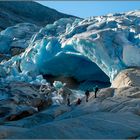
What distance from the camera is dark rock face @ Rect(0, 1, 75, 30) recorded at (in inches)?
2694

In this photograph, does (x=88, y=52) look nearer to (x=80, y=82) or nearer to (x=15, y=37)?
(x=80, y=82)

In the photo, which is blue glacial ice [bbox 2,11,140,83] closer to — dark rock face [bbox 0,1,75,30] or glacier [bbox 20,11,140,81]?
glacier [bbox 20,11,140,81]

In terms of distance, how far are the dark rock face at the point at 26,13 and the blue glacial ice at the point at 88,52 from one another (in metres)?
37.0

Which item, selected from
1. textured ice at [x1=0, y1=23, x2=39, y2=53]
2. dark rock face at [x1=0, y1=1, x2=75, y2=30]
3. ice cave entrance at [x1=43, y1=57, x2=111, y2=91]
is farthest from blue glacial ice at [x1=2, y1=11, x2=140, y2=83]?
dark rock face at [x1=0, y1=1, x2=75, y2=30]

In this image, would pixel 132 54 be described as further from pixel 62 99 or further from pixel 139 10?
pixel 139 10

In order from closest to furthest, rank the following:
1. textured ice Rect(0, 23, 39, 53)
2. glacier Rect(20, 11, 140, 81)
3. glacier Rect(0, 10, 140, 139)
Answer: glacier Rect(0, 10, 140, 139) → glacier Rect(20, 11, 140, 81) → textured ice Rect(0, 23, 39, 53)

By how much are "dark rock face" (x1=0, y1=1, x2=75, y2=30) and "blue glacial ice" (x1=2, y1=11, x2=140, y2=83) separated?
121 ft

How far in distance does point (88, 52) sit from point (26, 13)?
178 ft

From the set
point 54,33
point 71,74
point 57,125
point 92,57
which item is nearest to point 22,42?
point 54,33

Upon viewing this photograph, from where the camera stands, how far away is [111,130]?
33.7 ft

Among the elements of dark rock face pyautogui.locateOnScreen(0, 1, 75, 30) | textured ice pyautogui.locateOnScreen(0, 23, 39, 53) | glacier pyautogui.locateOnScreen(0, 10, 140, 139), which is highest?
dark rock face pyautogui.locateOnScreen(0, 1, 75, 30)

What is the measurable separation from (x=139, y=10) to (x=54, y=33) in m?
7.53

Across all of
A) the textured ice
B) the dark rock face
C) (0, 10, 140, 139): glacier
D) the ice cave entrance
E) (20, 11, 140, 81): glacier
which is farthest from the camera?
the dark rock face

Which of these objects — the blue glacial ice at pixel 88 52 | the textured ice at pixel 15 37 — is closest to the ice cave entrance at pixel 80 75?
the blue glacial ice at pixel 88 52
